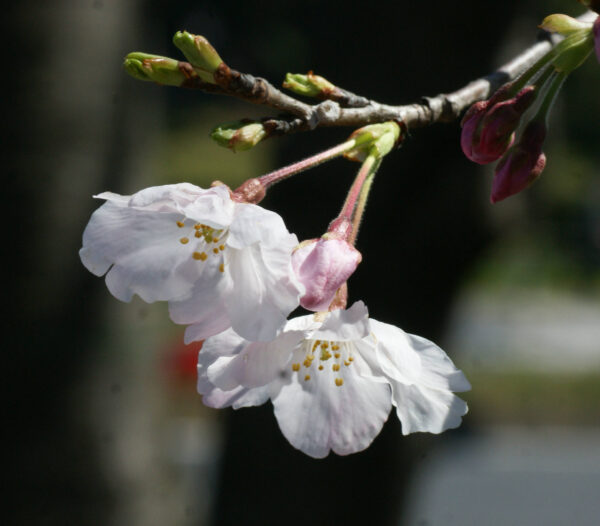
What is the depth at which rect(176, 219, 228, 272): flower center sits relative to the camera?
0.96m

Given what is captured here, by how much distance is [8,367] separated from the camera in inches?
93.9

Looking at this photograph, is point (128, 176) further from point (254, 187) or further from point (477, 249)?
point (254, 187)

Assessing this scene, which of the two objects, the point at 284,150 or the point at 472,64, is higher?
the point at 472,64

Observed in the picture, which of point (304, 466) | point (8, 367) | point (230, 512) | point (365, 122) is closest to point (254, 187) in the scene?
point (365, 122)

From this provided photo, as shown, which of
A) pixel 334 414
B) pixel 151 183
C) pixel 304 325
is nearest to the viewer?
pixel 304 325

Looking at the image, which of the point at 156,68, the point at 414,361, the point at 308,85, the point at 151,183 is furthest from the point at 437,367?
the point at 151,183

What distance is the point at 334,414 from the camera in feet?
3.31

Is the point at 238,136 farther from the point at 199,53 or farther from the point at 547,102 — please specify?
the point at 547,102

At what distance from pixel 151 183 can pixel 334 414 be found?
6.62ft

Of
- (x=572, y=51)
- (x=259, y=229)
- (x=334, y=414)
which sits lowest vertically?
(x=334, y=414)

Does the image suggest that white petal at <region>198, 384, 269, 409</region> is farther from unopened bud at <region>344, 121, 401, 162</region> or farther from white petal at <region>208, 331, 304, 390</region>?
unopened bud at <region>344, 121, 401, 162</region>

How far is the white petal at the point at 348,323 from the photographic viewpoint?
2.83 ft

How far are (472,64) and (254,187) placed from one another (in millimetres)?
1797

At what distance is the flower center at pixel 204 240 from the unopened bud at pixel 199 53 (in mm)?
208
